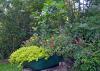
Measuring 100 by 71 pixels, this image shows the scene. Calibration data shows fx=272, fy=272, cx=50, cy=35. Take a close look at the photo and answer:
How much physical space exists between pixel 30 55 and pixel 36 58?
7.9 inches

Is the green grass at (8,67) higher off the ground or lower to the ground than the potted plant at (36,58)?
lower

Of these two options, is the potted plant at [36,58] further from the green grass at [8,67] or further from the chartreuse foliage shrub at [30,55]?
the green grass at [8,67]

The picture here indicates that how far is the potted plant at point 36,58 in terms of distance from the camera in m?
5.88

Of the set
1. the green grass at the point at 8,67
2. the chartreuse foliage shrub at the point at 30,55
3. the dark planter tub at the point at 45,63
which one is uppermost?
the chartreuse foliage shrub at the point at 30,55

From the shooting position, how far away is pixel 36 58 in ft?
19.2

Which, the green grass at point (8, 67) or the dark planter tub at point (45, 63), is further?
the green grass at point (8, 67)

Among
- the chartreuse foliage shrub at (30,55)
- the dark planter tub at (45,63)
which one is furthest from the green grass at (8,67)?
the dark planter tub at (45,63)

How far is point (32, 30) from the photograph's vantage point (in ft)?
25.4

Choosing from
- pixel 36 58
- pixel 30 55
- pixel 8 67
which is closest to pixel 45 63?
pixel 36 58

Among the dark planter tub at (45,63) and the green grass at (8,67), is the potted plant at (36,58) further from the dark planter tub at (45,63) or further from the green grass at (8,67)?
the green grass at (8,67)

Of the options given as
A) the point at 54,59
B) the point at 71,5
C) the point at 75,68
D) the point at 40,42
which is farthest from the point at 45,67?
the point at 71,5

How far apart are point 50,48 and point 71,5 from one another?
1130 mm

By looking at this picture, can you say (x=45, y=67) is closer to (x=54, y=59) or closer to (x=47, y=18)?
(x=54, y=59)

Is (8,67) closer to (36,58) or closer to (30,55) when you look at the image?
(30,55)
